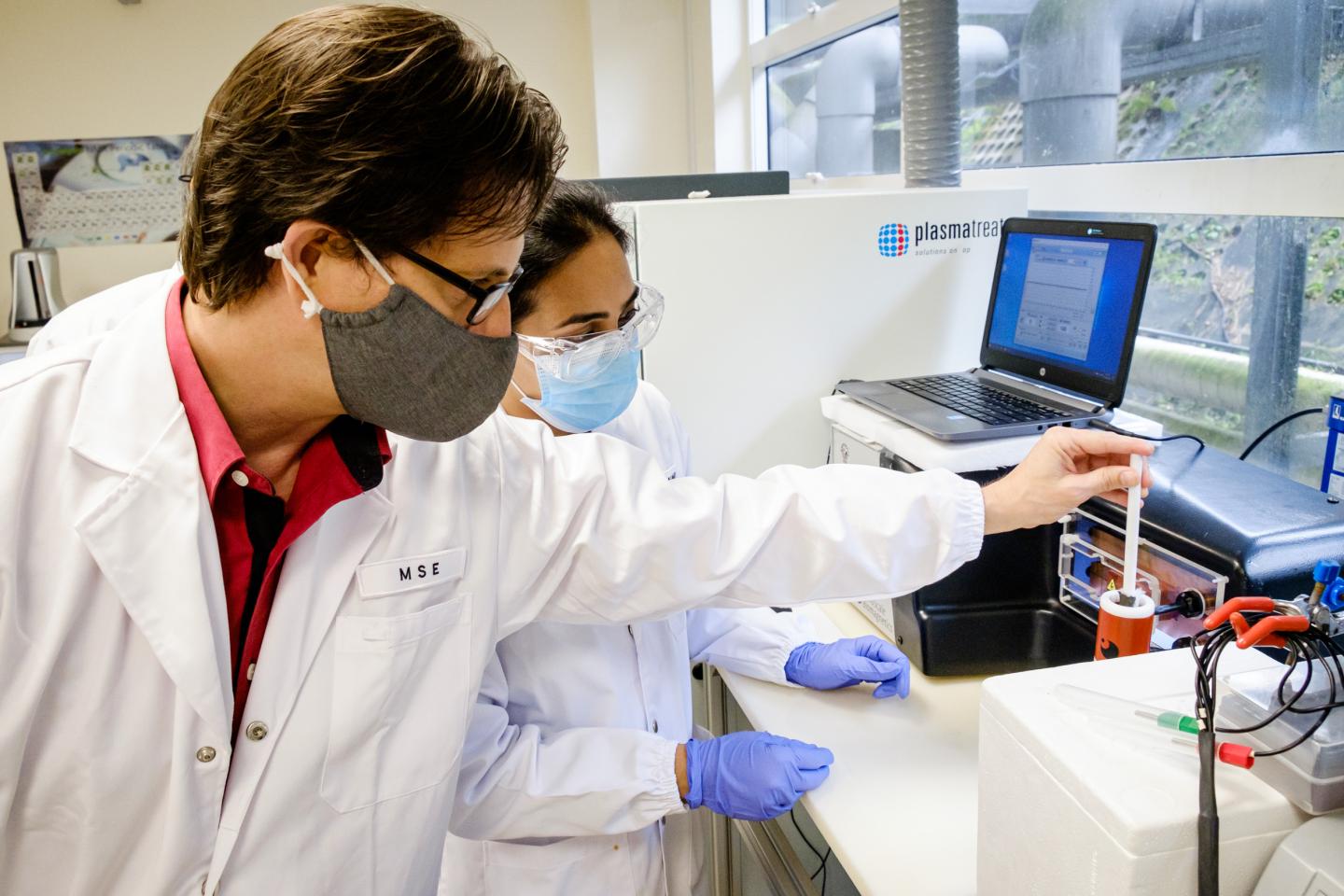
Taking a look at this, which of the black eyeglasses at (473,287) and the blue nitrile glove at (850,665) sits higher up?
the black eyeglasses at (473,287)

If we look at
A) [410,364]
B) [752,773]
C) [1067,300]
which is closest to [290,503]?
[410,364]

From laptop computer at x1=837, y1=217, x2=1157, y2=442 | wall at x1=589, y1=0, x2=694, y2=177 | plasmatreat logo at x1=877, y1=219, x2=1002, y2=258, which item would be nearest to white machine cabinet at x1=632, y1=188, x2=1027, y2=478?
plasmatreat logo at x1=877, y1=219, x2=1002, y2=258

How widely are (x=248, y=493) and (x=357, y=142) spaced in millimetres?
343

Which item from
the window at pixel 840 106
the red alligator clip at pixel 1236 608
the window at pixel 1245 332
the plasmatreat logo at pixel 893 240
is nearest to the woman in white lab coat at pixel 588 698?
the red alligator clip at pixel 1236 608

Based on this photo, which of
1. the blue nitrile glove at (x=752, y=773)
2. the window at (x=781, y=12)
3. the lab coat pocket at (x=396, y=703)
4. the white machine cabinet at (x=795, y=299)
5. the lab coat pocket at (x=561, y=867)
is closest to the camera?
the lab coat pocket at (x=396, y=703)

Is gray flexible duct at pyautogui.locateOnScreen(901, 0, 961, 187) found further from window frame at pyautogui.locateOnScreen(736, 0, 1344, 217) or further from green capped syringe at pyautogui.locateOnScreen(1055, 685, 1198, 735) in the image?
green capped syringe at pyautogui.locateOnScreen(1055, 685, 1198, 735)

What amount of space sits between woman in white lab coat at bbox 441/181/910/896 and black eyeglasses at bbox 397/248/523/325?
0.83 feet

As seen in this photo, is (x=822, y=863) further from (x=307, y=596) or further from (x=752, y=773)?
(x=307, y=596)

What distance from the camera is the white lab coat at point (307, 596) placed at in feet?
2.50

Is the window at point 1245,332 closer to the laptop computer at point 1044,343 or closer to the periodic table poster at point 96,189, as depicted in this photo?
the laptop computer at point 1044,343

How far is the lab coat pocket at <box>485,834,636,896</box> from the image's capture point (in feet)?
3.83

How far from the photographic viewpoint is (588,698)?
1.20 metres

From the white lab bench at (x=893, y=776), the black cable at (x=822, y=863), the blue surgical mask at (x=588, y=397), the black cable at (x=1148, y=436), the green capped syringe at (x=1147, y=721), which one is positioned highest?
the blue surgical mask at (x=588, y=397)

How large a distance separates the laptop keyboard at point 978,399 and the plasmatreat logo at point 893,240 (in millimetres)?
245
